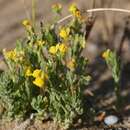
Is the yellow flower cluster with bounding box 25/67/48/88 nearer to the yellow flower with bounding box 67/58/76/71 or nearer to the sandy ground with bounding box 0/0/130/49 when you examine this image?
the yellow flower with bounding box 67/58/76/71

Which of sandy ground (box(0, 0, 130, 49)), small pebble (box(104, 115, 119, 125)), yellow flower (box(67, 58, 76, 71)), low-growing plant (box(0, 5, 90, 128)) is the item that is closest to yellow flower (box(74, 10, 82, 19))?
low-growing plant (box(0, 5, 90, 128))

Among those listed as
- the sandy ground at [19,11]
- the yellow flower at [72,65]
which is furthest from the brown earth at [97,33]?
the yellow flower at [72,65]

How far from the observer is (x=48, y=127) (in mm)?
2662

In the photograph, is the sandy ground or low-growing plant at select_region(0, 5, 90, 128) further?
the sandy ground

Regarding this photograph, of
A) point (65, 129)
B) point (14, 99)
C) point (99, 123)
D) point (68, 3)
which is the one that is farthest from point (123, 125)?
point (68, 3)

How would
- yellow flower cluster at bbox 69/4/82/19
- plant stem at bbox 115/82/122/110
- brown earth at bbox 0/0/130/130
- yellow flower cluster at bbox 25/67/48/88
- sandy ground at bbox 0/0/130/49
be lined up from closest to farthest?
yellow flower cluster at bbox 25/67/48/88
yellow flower cluster at bbox 69/4/82/19
plant stem at bbox 115/82/122/110
brown earth at bbox 0/0/130/130
sandy ground at bbox 0/0/130/49

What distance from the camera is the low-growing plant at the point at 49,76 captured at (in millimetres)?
2438

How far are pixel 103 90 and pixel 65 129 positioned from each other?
1.82 ft

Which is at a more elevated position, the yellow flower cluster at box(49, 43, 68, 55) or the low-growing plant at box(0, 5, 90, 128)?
the yellow flower cluster at box(49, 43, 68, 55)

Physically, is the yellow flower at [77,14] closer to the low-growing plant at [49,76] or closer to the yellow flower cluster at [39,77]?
the low-growing plant at [49,76]

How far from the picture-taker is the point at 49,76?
243cm

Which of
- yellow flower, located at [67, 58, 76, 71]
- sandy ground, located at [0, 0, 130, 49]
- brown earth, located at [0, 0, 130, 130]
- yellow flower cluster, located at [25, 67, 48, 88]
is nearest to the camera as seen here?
yellow flower cluster, located at [25, 67, 48, 88]

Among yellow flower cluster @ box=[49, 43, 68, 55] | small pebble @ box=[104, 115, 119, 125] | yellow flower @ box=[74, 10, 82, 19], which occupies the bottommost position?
small pebble @ box=[104, 115, 119, 125]

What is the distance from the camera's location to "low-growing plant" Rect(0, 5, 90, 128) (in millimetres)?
2438
